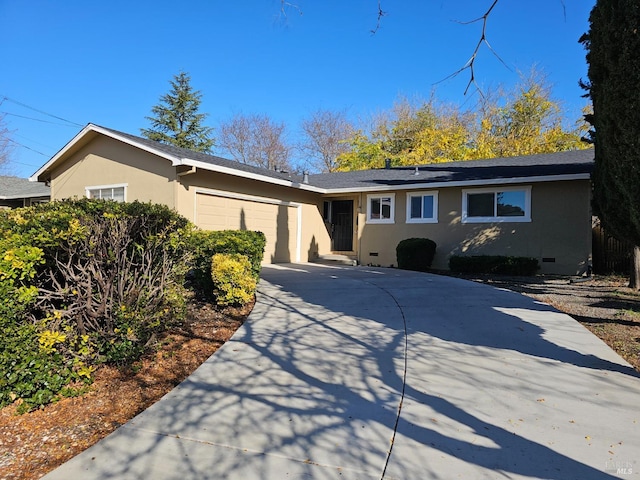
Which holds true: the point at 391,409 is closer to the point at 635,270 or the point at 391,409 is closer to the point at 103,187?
the point at 635,270

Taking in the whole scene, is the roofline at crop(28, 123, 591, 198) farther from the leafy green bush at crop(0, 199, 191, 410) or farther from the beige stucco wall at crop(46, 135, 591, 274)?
the leafy green bush at crop(0, 199, 191, 410)

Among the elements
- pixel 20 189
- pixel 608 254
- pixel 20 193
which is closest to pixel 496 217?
pixel 608 254

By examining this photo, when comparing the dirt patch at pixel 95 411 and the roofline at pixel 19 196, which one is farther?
the roofline at pixel 19 196

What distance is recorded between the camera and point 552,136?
80.3 ft

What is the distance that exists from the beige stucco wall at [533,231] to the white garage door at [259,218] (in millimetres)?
3725

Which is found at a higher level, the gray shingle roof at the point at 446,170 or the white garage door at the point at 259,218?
the gray shingle roof at the point at 446,170

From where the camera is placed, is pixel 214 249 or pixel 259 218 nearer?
pixel 214 249

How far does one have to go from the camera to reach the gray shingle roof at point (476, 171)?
1255 cm

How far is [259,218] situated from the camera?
13234 mm

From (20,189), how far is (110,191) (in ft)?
32.3

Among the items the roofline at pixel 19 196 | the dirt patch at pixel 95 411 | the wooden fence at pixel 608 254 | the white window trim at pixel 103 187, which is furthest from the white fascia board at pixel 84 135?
the wooden fence at pixel 608 254

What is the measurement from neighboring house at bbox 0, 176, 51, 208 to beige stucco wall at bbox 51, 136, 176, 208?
4.27m

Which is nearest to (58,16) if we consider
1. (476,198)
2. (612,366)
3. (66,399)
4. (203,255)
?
(203,255)

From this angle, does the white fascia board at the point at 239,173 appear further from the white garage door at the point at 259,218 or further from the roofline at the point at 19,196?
the roofline at the point at 19,196
